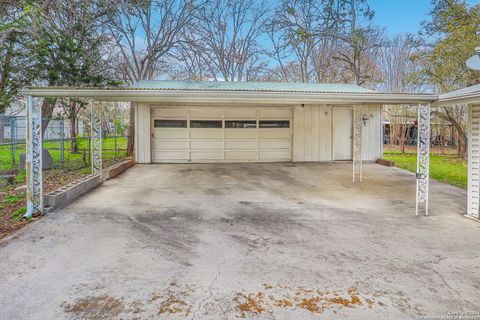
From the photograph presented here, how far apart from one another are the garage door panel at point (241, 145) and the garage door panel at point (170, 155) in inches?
61.9

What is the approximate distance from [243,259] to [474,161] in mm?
4009

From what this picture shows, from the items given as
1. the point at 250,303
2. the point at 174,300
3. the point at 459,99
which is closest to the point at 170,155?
the point at 459,99

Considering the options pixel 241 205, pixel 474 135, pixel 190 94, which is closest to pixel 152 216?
pixel 241 205

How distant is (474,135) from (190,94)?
447cm

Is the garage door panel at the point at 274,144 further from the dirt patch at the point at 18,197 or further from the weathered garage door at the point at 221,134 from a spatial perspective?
the dirt patch at the point at 18,197

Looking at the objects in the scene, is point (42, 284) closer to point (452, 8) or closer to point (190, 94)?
point (190, 94)

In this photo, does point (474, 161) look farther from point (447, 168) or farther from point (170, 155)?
point (170, 155)

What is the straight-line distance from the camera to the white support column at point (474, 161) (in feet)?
15.2

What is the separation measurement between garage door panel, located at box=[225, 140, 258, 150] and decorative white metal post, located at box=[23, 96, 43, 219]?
7059mm

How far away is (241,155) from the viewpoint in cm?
1150

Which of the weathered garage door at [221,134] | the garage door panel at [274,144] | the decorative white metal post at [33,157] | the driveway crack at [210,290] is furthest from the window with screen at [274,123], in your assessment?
the driveway crack at [210,290]

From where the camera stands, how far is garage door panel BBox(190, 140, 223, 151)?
1125 cm

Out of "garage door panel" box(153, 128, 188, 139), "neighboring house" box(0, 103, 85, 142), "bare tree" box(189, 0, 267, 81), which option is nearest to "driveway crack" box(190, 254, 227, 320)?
"neighboring house" box(0, 103, 85, 142)

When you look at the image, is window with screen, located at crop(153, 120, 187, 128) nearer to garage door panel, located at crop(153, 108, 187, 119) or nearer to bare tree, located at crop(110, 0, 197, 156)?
garage door panel, located at crop(153, 108, 187, 119)
